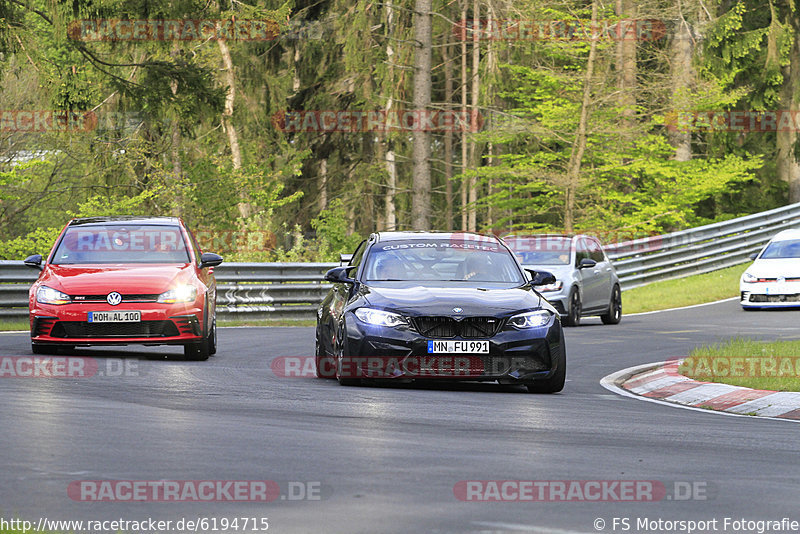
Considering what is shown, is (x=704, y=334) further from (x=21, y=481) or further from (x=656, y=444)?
(x=21, y=481)

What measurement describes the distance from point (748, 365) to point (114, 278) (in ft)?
22.7

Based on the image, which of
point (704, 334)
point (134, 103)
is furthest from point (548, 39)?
point (704, 334)

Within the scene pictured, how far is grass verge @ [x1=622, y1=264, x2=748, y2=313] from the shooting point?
1157 inches

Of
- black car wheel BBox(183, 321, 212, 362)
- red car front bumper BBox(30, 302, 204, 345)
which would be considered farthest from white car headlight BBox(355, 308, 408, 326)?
black car wheel BBox(183, 321, 212, 362)

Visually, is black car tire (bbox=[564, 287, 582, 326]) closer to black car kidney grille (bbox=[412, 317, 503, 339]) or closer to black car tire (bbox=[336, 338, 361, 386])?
black car tire (bbox=[336, 338, 361, 386])

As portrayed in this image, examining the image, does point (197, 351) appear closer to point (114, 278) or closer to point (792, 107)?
point (114, 278)

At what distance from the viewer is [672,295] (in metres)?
30.8

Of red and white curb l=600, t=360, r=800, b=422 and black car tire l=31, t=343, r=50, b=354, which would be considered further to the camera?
black car tire l=31, t=343, r=50, b=354

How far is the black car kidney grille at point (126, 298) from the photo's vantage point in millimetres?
Result: 14750

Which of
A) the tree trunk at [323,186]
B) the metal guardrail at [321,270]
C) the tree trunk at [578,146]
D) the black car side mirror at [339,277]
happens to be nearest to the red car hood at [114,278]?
the black car side mirror at [339,277]

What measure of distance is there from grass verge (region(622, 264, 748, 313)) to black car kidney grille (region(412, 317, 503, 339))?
16.7 meters

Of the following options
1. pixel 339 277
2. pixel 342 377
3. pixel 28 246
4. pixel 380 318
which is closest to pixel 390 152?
pixel 28 246

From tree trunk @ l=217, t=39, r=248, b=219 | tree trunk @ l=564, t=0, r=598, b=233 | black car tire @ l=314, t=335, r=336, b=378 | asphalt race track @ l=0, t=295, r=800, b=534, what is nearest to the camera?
asphalt race track @ l=0, t=295, r=800, b=534

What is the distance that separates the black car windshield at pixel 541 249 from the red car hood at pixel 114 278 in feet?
34.9
